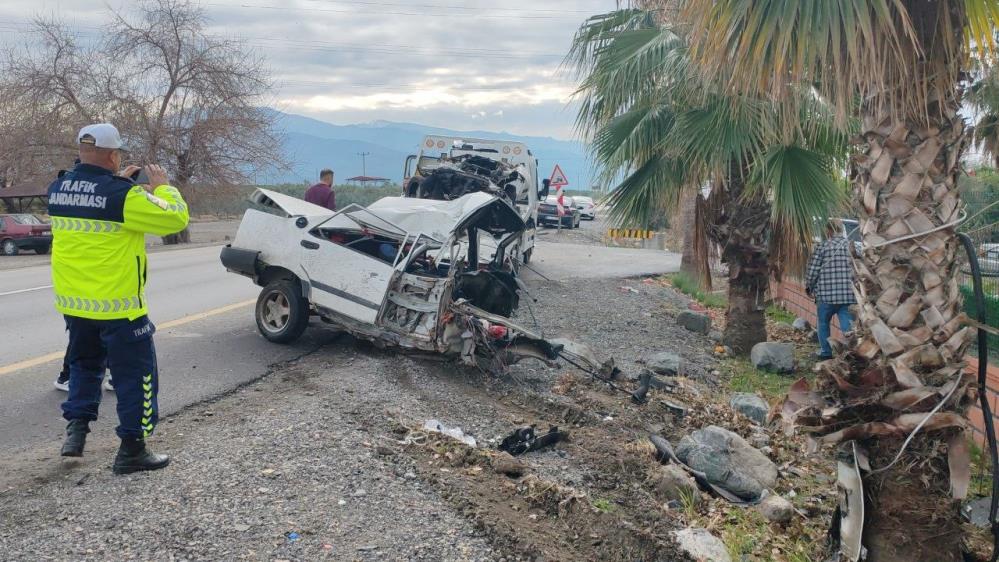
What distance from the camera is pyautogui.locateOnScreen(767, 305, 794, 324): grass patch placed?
45.1ft

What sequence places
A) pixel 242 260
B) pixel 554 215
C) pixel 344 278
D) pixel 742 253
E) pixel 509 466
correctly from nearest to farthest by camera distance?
pixel 509 466
pixel 344 278
pixel 242 260
pixel 742 253
pixel 554 215

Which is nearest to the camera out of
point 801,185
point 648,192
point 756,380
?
point 801,185

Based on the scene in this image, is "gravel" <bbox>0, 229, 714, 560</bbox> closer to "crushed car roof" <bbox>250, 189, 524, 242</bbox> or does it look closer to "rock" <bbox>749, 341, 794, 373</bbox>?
"crushed car roof" <bbox>250, 189, 524, 242</bbox>

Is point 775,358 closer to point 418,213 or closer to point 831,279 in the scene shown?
point 831,279

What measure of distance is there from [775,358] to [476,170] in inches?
247

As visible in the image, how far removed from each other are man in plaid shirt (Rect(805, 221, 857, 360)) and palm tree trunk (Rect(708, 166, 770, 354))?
0.72 meters

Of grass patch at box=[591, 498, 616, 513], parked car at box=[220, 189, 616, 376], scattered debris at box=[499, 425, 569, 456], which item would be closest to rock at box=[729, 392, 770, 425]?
parked car at box=[220, 189, 616, 376]

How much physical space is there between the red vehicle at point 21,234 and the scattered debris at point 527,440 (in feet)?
72.0

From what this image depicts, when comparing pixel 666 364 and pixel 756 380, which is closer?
pixel 666 364

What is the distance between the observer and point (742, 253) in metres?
10.3

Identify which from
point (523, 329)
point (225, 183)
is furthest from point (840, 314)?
point (225, 183)

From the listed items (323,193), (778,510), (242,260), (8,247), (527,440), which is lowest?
(778,510)

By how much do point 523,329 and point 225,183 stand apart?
23013mm

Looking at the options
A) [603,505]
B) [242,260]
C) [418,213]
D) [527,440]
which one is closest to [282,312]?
[242,260]
